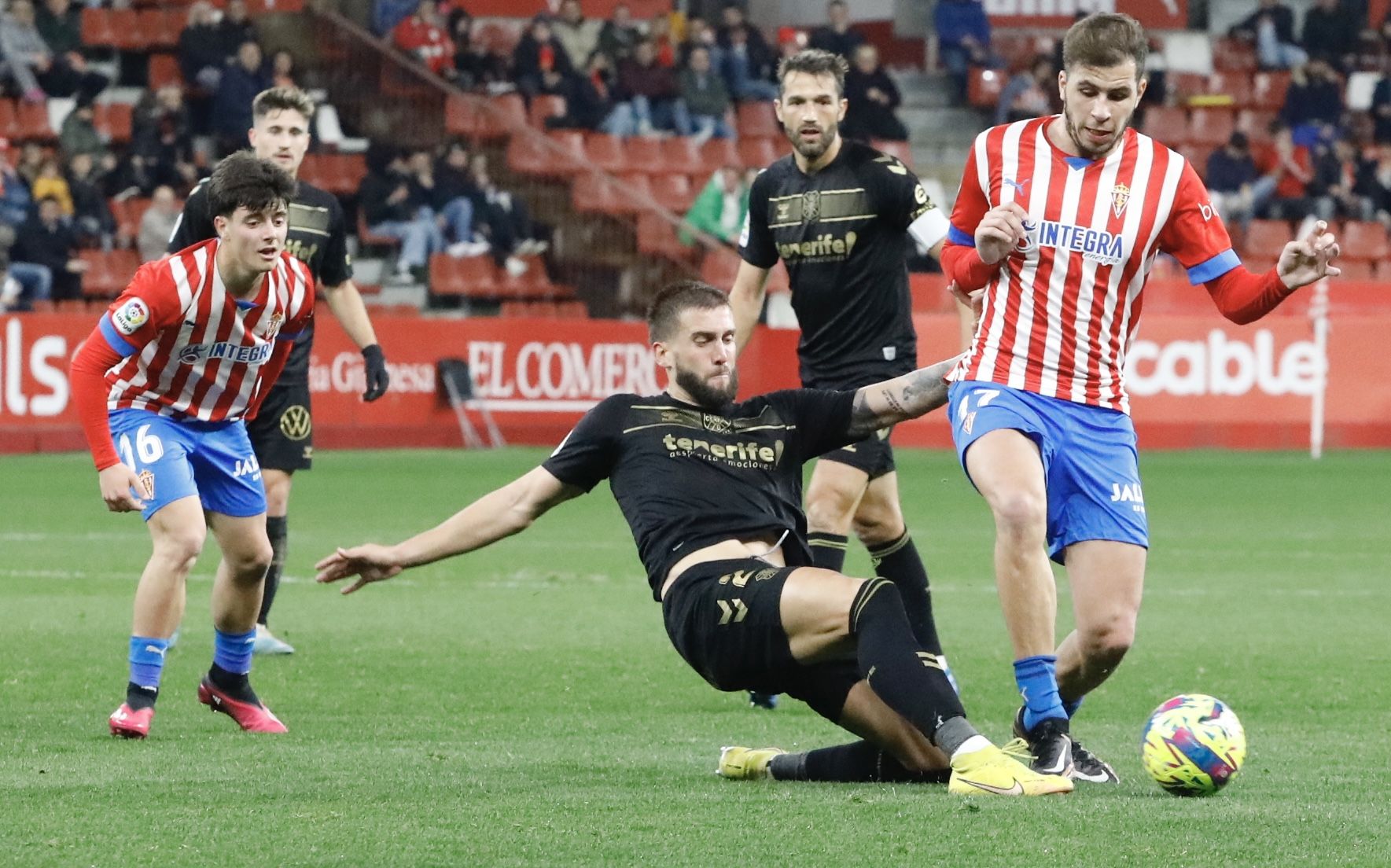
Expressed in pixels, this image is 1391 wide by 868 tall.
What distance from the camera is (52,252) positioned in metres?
20.5

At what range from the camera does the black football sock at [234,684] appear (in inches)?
287

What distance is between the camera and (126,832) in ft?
16.5

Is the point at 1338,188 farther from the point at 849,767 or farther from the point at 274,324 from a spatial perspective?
the point at 849,767

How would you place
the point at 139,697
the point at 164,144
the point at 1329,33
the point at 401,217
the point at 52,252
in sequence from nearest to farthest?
1. the point at 139,697
2. the point at 52,252
3. the point at 164,144
4. the point at 401,217
5. the point at 1329,33

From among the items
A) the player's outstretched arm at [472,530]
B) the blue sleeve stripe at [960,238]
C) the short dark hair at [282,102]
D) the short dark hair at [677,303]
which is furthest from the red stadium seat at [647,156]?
the player's outstretched arm at [472,530]

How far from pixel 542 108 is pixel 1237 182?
8325 mm

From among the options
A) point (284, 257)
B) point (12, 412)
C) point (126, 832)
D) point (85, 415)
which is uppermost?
point (284, 257)

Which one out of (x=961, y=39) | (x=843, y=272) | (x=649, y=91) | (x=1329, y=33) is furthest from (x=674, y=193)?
(x=843, y=272)

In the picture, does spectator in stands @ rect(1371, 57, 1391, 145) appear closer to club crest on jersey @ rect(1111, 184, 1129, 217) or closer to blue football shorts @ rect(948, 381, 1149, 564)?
club crest on jersey @ rect(1111, 184, 1129, 217)

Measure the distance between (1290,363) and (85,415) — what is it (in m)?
15.6

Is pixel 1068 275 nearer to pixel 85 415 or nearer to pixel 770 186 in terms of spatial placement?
pixel 770 186

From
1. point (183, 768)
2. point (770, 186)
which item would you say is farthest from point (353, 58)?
point (183, 768)

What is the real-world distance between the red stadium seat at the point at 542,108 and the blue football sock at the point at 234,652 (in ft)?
59.0

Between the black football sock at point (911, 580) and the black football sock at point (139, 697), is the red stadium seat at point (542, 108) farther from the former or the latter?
the black football sock at point (139, 697)
